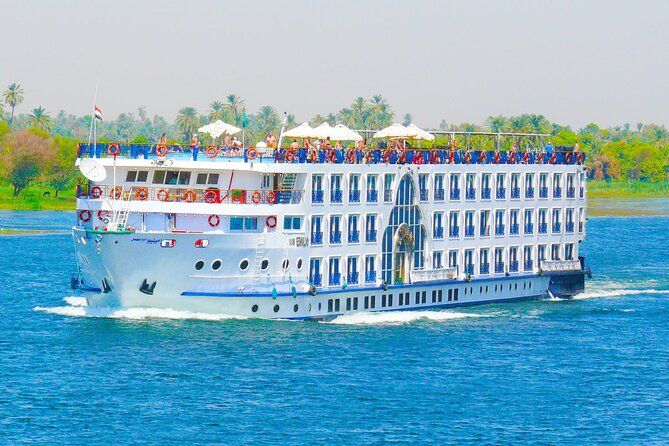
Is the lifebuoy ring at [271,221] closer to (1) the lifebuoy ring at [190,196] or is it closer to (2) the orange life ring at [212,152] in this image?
(1) the lifebuoy ring at [190,196]

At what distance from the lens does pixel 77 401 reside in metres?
54.1

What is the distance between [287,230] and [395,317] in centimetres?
792

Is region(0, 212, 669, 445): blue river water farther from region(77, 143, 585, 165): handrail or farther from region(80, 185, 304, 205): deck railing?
region(77, 143, 585, 165): handrail

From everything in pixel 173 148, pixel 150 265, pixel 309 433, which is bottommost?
pixel 309 433

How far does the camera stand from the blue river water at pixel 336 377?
51.1 meters

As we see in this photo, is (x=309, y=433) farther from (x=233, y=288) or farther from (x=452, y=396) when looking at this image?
(x=233, y=288)

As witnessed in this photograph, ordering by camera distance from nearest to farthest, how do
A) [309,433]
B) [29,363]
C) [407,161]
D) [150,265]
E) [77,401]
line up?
[309,433] → [77,401] → [29,363] → [150,265] → [407,161]

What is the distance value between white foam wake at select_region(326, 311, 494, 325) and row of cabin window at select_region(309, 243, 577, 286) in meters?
1.68

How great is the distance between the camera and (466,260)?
262 ft

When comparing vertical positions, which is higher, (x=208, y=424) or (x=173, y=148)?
(x=173, y=148)

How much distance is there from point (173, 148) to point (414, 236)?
1391 centimetres

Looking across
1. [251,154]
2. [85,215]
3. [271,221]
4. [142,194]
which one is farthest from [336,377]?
[85,215]

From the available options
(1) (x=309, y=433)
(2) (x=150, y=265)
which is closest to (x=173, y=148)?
(2) (x=150, y=265)

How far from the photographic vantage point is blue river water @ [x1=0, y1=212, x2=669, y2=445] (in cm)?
5112
